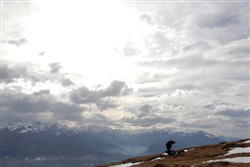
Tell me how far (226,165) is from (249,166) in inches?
175

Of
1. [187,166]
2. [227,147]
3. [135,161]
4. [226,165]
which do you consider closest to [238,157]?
[226,165]

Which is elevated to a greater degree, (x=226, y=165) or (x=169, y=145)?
(x=169, y=145)

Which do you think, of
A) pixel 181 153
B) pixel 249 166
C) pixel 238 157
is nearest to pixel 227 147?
pixel 181 153

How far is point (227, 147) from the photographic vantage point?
64.2 metres

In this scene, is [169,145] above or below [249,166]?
above

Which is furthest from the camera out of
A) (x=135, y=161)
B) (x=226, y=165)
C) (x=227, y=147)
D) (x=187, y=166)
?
(x=135, y=161)

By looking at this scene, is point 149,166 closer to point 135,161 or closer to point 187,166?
point 187,166

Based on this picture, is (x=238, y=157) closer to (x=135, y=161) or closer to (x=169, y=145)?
(x=169, y=145)

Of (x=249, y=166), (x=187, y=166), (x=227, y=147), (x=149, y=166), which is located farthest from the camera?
(x=227, y=147)

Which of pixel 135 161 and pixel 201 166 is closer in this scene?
pixel 201 166

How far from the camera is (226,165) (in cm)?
4353

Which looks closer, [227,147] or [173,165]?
[173,165]

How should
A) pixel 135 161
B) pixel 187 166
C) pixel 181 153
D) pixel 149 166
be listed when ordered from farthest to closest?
pixel 135 161, pixel 181 153, pixel 149 166, pixel 187 166

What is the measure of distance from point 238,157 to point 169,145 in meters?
24.2
